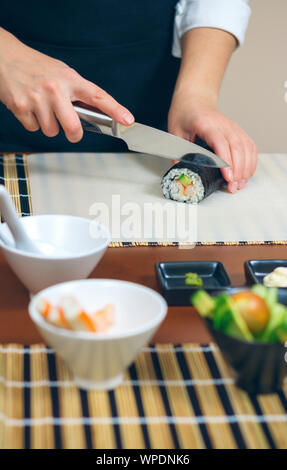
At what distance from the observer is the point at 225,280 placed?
3.04 ft

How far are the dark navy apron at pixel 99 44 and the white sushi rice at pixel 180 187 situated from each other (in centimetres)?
38

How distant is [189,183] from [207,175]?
0.05 meters

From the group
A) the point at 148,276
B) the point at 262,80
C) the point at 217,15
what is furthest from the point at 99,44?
the point at 262,80

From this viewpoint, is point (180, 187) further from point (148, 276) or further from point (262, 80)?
point (262, 80)

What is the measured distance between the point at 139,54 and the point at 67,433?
128cm

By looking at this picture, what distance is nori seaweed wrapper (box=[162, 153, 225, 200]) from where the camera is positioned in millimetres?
1302

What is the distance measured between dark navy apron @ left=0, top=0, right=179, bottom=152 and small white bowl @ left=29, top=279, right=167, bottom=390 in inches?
36.2

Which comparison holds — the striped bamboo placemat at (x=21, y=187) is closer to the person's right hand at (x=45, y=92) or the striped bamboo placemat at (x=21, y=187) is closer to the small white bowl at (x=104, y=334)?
the person's right hand at (x=45, y=92)

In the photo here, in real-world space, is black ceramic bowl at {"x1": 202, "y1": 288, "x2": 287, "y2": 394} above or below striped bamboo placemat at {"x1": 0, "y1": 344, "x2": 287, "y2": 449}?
above

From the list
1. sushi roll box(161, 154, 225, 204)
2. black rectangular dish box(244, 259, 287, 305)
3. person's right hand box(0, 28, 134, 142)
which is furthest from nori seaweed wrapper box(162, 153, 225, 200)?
black rectangular dish box(244, 259, 287, 305)

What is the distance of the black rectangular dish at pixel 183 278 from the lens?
34.6 inches

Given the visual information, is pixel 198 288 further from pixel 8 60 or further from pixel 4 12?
pixel 4 12

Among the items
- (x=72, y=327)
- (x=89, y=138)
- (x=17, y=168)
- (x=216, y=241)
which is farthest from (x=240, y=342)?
(x=89, y=138)

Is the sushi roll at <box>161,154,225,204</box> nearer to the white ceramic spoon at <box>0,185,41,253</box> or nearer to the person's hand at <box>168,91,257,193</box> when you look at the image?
the person's hand at <box>168,91,257,193</box>
